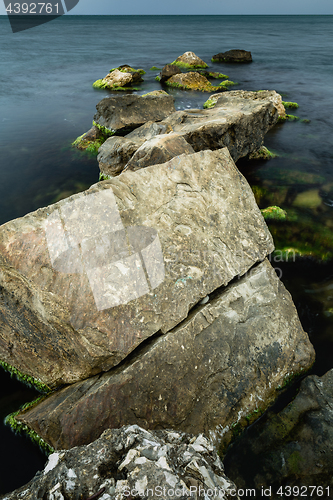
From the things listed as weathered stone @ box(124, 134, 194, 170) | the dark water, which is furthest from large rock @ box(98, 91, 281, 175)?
weathered stone @ box(124, 134, 194, 170)

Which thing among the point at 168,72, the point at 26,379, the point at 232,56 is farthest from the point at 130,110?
the point at 232,56

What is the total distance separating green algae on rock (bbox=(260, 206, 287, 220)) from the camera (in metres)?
7.53

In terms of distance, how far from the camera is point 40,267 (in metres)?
3.40

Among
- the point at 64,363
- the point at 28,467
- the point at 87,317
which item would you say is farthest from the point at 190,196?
the point at 28,467

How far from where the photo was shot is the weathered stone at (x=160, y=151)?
5.46m

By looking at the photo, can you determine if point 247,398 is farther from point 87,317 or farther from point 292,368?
point 87,317

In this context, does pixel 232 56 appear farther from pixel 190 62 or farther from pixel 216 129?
pixel 216 129

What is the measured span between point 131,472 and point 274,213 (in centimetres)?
657

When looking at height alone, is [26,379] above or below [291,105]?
below

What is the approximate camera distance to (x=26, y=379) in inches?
170

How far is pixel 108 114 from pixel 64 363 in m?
8.99

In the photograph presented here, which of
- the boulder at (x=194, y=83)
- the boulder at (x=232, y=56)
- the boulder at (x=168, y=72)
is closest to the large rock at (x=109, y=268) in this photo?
the boulder at (x=194, y=83)

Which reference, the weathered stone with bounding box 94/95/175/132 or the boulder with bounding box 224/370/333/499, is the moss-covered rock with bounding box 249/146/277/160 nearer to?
the weathered stone with bounding box 94/95/175/132

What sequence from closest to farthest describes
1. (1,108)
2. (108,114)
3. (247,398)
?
(247,398) → (108,114) → (1,108)
